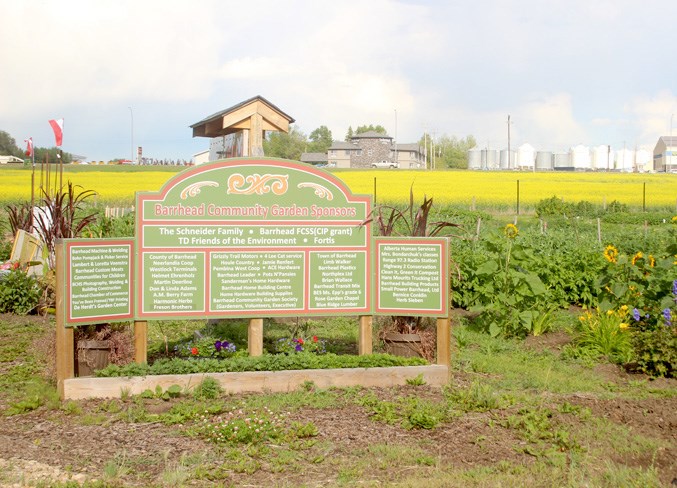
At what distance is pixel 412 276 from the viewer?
326 inches

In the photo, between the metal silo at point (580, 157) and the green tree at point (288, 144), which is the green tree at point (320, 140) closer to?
the green tree at point (288, 144)

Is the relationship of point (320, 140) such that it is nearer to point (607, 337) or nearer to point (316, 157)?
point (316, 157)

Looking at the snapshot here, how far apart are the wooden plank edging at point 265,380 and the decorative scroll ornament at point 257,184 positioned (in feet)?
5.78

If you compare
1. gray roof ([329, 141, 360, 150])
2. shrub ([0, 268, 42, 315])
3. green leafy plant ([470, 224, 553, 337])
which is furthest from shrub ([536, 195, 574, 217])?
gray roof ([329, 141, 360, 150])

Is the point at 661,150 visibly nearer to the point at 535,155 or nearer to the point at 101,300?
the point at 535,155

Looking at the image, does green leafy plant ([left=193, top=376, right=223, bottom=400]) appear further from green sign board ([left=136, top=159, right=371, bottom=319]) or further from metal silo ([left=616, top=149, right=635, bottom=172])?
metal silo ([left=616, top=149, right=635, bottom=172])

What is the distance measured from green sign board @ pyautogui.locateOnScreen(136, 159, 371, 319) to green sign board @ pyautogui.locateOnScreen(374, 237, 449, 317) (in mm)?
168

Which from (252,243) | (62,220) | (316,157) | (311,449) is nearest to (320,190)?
(252,243)

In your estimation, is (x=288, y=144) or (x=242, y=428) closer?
(x=242, y=428)

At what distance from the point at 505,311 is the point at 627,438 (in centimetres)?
406

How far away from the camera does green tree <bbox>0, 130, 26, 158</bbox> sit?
3649 inches

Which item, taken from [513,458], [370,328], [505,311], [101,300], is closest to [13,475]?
[101,300]

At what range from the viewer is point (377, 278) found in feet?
27.2

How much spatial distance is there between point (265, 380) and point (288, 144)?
100071 millimetres
